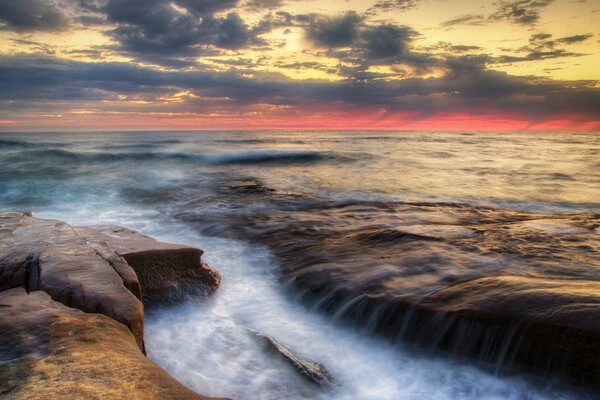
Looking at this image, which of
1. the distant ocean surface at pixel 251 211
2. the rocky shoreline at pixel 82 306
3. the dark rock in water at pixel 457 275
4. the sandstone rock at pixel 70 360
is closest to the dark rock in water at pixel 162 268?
the rocky shoreline at pixel 82 306

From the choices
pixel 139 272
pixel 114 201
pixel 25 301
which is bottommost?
pixel 114 201

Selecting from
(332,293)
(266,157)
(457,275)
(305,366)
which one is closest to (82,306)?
(305,366)

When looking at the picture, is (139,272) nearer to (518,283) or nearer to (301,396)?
(301,396)

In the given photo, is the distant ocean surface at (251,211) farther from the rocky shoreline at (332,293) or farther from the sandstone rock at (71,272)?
the sandstone rock at (71,272)

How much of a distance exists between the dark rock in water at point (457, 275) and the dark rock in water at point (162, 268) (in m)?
1.13

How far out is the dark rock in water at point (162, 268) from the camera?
4.77 metres

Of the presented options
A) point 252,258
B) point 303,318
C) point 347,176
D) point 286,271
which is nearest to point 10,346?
point 303,318

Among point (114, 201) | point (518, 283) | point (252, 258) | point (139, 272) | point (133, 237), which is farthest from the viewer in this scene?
point (114, 201)

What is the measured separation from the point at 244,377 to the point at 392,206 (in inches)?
281

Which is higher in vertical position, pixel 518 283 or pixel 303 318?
pixel 518 283

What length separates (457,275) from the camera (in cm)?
503

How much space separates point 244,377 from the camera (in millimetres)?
3562

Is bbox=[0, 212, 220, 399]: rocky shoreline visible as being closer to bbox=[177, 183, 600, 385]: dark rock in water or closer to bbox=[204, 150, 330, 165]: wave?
bbox=[177, 183, 600, 385]: dark rock in water

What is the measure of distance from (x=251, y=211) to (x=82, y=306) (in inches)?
263
